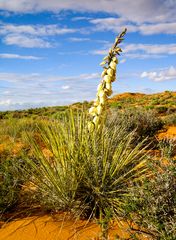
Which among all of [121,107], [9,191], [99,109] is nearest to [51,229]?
[9,191]

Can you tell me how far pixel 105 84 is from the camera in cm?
324

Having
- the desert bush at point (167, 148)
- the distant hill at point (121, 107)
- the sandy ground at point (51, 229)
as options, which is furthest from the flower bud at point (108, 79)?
the distant hill at point (121, 107)

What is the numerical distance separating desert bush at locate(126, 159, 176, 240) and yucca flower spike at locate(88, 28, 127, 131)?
896 millimetres

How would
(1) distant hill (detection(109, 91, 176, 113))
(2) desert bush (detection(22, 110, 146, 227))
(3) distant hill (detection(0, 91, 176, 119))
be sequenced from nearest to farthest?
1. (2) desert bush (detection(22, 110, 146, 227))
2. (3) distant hill (detection(0, 91, 176, 119))
3. (1) distant hill (detection(109, 91, 176, 113))

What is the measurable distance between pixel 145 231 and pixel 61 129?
132 centimetres

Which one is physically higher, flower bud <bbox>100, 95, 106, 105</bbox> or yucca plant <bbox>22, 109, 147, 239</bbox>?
flower bud <bbox>100, 95, 106, 105</bbox>

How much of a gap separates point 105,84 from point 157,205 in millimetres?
1325

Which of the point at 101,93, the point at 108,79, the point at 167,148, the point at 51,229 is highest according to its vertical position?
the point at 108,79

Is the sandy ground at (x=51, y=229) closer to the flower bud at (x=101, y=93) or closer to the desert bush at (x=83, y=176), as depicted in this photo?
the desert bush at (x=83, y=176)

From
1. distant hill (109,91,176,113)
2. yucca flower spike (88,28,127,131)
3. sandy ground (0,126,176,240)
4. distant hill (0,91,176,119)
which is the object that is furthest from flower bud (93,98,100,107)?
distant hill (109,91,176,113)

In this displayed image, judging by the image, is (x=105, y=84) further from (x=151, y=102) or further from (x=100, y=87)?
(x=151, y=102)

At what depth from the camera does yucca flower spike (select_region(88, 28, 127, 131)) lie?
313 centimetres

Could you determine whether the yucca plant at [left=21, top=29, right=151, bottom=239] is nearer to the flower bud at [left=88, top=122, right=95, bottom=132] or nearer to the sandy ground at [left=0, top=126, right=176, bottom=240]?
the flower bud at [left=88, top=122, right=95, bottom=132]

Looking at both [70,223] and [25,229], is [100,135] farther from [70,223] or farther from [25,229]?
[25,229]
